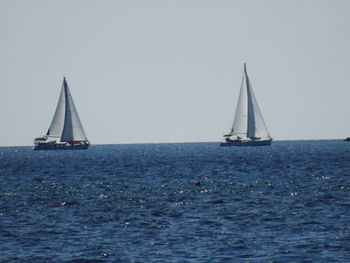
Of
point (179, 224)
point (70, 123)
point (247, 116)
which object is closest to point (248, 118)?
point (247, 116)

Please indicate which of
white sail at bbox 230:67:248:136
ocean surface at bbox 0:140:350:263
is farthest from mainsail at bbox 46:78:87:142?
ocean surface at bbox 0:140:350:263

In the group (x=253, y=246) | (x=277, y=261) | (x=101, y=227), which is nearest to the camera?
(x=277, y=261)

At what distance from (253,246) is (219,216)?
28.5 ft

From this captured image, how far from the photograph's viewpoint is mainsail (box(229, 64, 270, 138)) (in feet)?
513

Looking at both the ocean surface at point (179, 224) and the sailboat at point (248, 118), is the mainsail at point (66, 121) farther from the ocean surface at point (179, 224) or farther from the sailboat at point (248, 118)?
the ocean surface at point (179, 224)

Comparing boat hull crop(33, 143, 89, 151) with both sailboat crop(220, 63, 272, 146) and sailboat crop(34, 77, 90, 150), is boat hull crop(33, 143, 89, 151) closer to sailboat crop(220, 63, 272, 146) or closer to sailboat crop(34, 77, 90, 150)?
sailboat crop(34, 77, 90, 150)

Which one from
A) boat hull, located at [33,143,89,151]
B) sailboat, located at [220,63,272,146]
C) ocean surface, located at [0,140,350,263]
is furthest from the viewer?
boat hull, located at [33,143,89,151]

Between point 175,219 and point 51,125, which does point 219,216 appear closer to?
point 175,219

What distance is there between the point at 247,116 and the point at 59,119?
50834 millimetres

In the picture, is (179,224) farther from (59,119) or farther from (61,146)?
(61,146)

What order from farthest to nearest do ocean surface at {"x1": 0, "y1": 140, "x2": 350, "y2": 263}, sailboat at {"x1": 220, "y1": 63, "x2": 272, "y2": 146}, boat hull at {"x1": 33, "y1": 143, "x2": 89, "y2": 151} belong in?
1. boat hull at {"x1": 33, "y1": 143, "x2": 89, "y2": 151}
2. sailboat at {"x1": 220, "y1": 63, "x2": 272, "y2": 146}
3. ocean surface at {"x1": 0, "y1": 140, "x2": 350, "y2": 263}

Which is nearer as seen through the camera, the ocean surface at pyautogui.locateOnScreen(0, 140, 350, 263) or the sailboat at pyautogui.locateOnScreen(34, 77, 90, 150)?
the ocean surface at pyautogui.locateOnScreen(0, 140, 350, 263)

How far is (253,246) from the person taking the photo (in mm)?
25844

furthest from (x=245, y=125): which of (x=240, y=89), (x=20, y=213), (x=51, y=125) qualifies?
(x=20, y=213)
